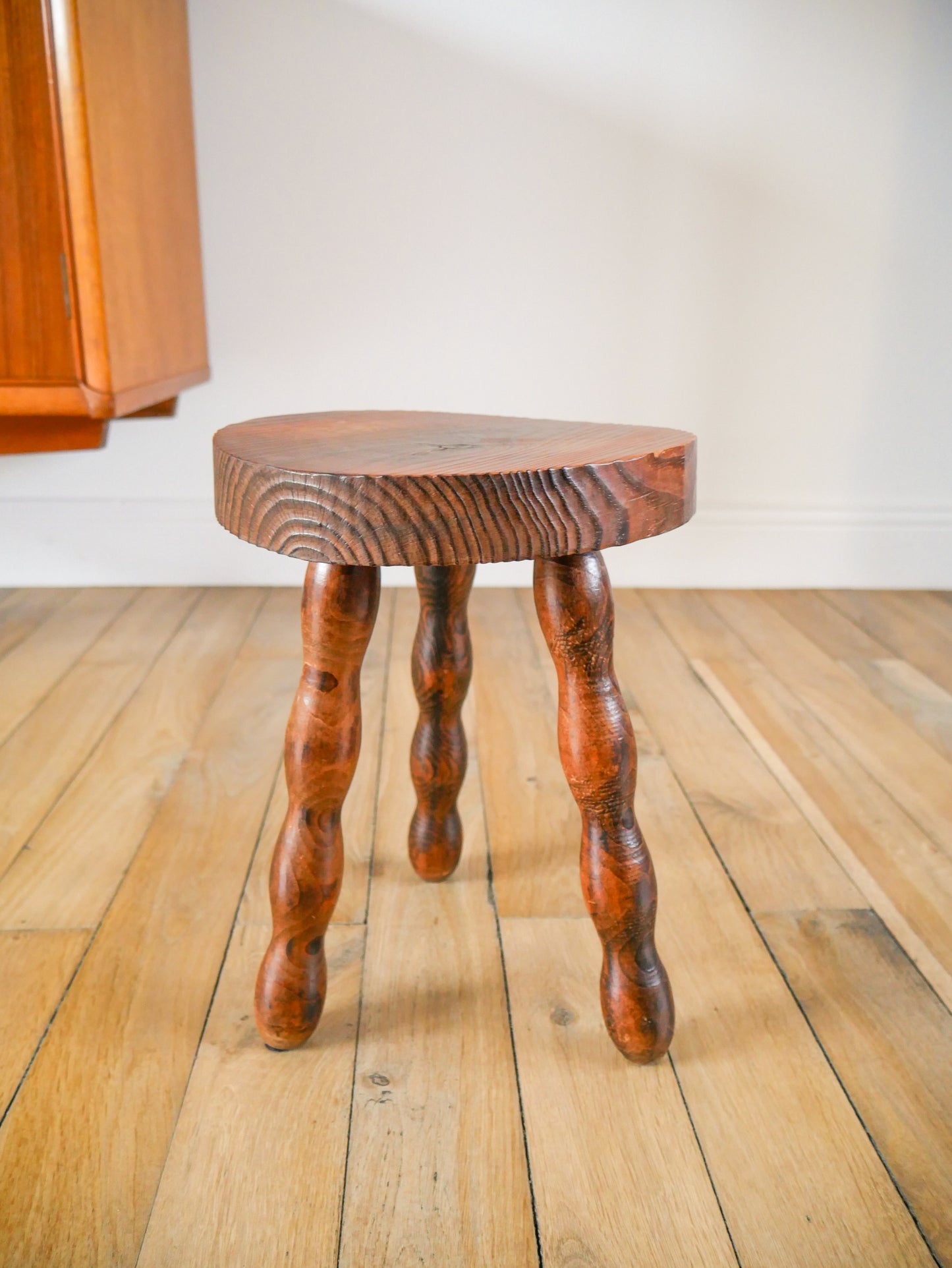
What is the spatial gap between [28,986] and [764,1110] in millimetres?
519

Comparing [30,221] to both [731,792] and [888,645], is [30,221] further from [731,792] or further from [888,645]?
[888,645]

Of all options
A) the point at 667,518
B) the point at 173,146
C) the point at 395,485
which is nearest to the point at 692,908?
the point at 667,518

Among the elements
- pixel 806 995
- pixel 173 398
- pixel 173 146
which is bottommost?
pixel 806 995

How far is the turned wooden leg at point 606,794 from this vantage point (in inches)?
25.5

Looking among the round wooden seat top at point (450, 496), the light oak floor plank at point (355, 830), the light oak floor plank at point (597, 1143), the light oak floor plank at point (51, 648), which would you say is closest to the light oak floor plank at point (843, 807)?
the light oak floor plank at point (597, 1143)

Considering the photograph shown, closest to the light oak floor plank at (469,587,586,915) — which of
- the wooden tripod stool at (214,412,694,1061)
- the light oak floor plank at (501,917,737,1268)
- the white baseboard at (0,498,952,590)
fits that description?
the light oak floor plank at (501,917,737,1268)

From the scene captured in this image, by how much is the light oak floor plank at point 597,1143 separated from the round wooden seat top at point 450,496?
350mm

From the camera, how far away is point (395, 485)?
22.0 inches

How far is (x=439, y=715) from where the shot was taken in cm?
88

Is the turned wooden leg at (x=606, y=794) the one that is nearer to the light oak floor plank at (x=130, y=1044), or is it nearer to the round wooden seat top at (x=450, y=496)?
the round wooden seat top at (x=450, y=496)

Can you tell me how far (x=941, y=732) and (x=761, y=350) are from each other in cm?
78

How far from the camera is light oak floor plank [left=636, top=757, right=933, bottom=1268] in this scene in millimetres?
587

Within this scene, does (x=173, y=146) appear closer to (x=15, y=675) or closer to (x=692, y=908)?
(x=15, y=675)

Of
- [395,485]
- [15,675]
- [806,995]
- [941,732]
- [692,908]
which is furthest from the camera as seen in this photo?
[15,675]
